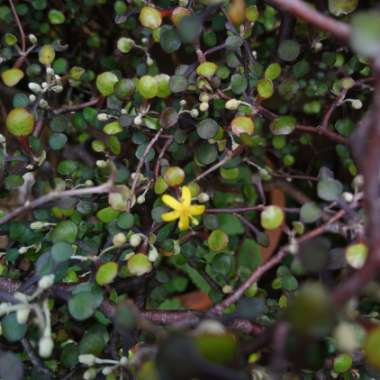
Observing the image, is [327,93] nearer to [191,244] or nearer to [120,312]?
[191,244]

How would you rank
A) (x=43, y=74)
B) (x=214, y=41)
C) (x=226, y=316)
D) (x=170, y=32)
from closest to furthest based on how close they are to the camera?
(x=226, y=316)
(x=170, y=32)
(x=214, y=41)
(x=43, y=74)

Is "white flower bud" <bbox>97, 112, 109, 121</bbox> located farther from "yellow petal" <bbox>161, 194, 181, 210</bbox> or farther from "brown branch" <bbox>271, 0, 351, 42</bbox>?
"brown branch" <bbox>271, 0, 351, 42</bbox>

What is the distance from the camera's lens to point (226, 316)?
0.57m

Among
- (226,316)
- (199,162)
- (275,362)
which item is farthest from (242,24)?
(275,362)

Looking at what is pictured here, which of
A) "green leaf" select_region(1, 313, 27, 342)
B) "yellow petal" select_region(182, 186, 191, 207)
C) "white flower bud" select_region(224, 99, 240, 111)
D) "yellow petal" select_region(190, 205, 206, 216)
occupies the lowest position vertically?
"green leaf" select_region(1, 313, 27, 342)

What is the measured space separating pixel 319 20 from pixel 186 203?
0.30m

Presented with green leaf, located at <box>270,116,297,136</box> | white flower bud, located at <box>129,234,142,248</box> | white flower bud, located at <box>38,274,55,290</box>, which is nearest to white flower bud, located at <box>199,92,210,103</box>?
green leaf, located at <box>270,116,297,136</box>

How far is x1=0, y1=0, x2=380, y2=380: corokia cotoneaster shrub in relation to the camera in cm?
43

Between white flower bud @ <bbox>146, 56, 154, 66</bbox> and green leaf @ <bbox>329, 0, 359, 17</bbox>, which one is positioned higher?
green leaf @ <bbox>329, 0, 359, 17</bbox>

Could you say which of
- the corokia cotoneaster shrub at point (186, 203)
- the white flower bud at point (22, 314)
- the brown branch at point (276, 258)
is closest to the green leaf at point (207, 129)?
the corokia cotoneaster shrub at point (186, 203)

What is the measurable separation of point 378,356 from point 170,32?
502mm

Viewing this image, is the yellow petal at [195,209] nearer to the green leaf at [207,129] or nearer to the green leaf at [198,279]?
the green leaf at [207,129]

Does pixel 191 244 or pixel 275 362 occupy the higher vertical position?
pixel 275 362

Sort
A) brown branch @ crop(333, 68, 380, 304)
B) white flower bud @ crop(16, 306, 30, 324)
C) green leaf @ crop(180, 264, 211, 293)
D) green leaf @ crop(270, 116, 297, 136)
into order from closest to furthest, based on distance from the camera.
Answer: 1. brown branch @ crop(333, 68, 380, 304)
2. white flower bud @ crop(16, 306, 30, 324)
3. green leaf @ crop(270, 116, 297, 136)
4. green leaf @ crop(180, 264, 211, 293)
